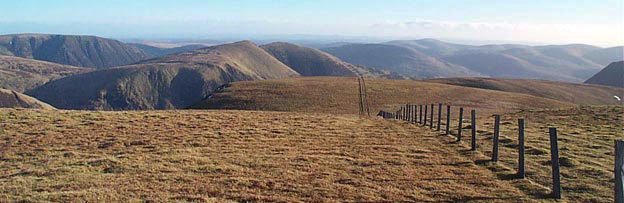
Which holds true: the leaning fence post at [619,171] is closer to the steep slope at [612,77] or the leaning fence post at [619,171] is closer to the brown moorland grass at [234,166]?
the brown moorland grass at [234,166]

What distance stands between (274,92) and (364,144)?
60.8 metres

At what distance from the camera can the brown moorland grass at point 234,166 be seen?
10703 mm

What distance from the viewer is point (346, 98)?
7238 cm

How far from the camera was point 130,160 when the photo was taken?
15.1 m

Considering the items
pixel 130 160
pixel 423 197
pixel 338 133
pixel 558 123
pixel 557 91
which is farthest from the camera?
pixel 557 91

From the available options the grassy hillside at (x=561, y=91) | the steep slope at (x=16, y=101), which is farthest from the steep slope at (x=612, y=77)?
the steep slope at (x=16, y=101)

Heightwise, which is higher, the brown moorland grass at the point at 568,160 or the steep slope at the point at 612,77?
the brown moorland grass at the point at 568,160

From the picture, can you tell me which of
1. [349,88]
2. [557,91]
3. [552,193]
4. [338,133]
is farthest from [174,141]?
[557,91]

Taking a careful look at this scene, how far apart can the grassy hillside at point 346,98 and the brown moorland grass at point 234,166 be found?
130 feet

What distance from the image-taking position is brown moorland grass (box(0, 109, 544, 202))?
10.7 m

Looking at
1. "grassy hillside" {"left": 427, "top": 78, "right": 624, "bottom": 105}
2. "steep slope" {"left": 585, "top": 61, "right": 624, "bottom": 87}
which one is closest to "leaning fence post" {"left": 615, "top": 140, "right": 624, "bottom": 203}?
"grassy hillside" {"left": 427, "top": 78, "right": 624, "bottom": 105}

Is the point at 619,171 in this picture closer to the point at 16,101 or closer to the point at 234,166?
the point at 234,166

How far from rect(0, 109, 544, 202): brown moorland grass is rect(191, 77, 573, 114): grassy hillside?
130ft

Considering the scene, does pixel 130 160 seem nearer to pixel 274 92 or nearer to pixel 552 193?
pixel 552 193
